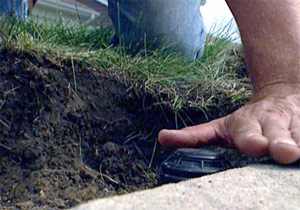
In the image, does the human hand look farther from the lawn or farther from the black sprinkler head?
the lawn

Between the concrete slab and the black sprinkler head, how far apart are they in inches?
11.1

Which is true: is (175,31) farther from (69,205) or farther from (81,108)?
(69,205)

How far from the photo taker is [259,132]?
4.60ft

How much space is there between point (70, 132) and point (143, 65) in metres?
0.46

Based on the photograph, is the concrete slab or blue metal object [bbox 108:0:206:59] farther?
blue metal object [bbox 108:0:206:59]

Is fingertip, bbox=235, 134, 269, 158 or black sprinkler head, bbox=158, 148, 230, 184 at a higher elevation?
fingertip, bbox=235, 134, 269, 158

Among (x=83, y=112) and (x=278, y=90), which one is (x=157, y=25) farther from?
(x=278, y=90)

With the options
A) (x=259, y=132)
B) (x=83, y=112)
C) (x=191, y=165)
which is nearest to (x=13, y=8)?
(x=83, y=112)

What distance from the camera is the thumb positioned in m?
1.64

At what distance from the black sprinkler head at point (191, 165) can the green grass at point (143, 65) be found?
0.53 m

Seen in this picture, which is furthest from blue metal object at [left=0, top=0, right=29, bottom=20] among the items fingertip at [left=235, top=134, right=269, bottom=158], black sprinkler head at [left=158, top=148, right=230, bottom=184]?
fingertip at [left=235, top=134, right=269, bottom=158]

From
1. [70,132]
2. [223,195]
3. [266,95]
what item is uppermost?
[266,95]

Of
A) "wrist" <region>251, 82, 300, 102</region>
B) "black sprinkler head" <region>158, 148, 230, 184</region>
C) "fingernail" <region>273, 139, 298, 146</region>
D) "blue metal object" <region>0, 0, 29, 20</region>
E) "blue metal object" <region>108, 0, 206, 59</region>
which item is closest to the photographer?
"fingernail" <region>273, 139, 298, 146</region>

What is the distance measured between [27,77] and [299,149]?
1124mm
